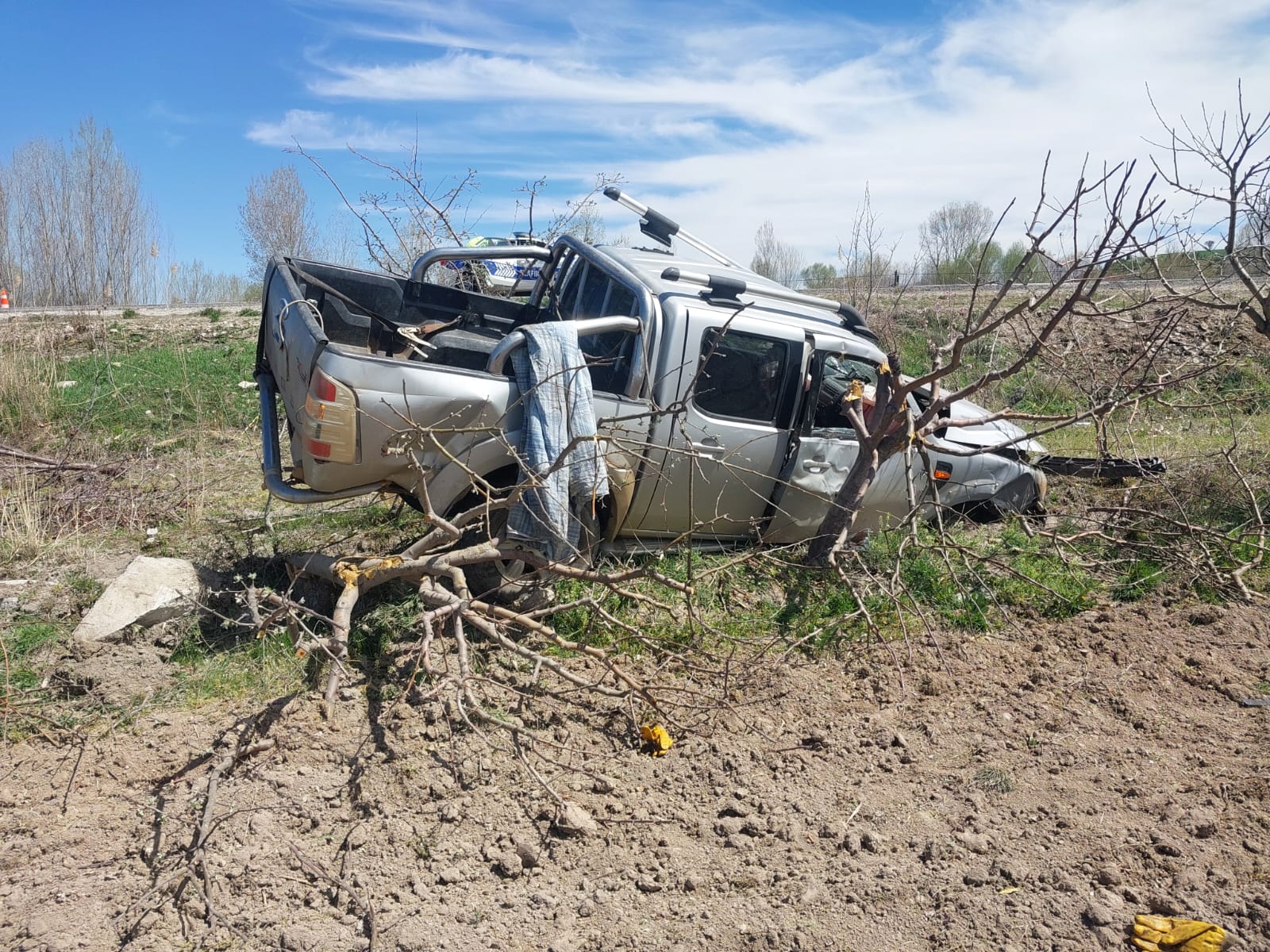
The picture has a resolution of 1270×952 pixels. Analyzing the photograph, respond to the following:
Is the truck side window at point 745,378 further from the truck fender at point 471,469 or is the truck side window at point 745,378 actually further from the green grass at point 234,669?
the green grass at point 234,669

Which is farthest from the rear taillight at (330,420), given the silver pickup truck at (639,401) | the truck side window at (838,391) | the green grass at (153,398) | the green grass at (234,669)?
the green grass at (153,398)

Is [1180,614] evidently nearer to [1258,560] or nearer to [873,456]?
[1258,560]

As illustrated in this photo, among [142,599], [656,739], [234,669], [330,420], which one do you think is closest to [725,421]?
[656,739]

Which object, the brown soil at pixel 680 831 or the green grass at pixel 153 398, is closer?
the brown soil at pixel 680 831

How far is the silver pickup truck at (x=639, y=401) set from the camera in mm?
4590

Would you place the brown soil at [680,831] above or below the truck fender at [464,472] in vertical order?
below

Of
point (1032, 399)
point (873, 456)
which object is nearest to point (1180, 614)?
point (873, 456)

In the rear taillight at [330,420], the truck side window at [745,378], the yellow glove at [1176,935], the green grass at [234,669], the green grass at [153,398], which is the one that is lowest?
the yellow glove at [1176,935]

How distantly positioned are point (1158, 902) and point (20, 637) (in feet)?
16.3

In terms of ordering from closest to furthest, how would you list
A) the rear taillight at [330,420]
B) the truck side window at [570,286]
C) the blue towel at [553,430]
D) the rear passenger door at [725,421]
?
1. the rear taillight at [330,420]
2. the blue towel at [553,430]
3. the rear passenger door at [725,421]
4. the truck side window at [570,286]

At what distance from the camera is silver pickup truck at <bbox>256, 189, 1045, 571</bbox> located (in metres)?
4.59

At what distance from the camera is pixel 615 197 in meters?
6.69

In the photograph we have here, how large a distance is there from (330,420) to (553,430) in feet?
3.53

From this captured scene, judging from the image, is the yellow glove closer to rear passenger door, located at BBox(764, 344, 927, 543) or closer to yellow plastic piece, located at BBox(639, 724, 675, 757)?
yellow plastic piece, located at BBox(639, 724, 675, 757)
